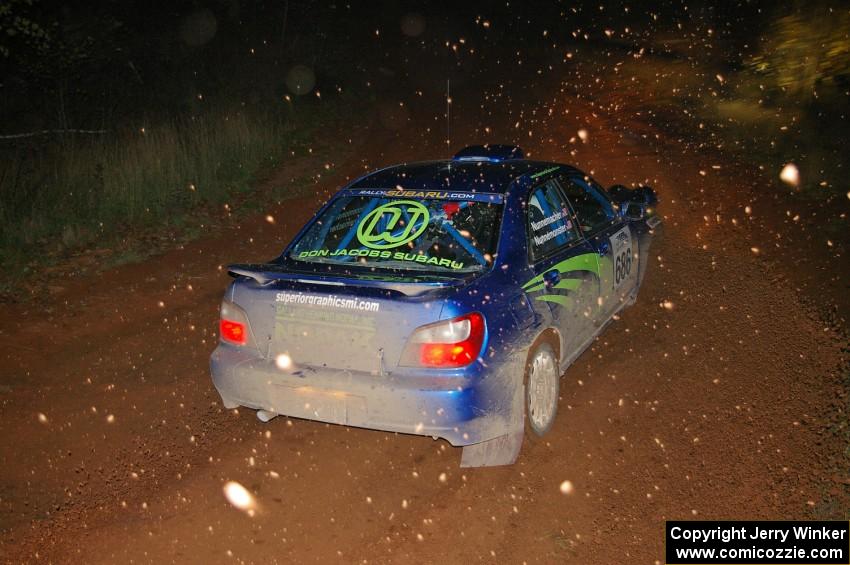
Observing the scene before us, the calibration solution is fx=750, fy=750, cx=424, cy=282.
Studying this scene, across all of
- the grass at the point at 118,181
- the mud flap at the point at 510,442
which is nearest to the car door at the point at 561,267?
the mud flap at the point at 510,442

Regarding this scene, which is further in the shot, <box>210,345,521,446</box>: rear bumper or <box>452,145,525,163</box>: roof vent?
<box>452,145,525,163</box>: roof vent

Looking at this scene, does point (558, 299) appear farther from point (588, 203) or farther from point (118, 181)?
point (118, 181)

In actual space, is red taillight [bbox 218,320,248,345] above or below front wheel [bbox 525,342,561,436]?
above

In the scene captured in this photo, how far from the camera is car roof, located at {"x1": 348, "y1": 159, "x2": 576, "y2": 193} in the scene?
489cm

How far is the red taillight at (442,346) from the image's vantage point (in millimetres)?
3865

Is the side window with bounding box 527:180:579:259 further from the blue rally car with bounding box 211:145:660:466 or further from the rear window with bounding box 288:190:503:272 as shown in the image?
the rear window with bounding box 288:190:503:272

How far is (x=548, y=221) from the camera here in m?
5.04

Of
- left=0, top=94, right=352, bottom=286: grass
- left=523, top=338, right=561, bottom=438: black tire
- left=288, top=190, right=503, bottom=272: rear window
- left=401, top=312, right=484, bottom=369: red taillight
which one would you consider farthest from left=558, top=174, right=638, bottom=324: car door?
left=0, top=94, right=352, bottom=286: grass

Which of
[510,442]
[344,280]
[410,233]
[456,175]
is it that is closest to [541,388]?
[510,442]

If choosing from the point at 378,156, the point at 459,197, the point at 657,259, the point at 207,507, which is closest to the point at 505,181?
the point at 459,197

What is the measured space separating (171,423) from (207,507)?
113 centimetres

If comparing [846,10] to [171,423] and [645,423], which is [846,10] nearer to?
[645,423]

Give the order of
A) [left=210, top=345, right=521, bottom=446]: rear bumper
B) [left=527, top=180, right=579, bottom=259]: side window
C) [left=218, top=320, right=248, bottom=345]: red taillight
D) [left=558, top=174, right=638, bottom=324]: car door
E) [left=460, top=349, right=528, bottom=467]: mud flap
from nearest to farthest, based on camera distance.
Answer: [left=210, top=345, right=521, bottom=446]: rear bumper
[left=460, top=349, right=528, bottom=467]: mud flap
[left=218, top=320, right=248, bottom=345]: red taillight
[left=527, top=180, right=579, bottom=259]: side window
[left=558, top=174, right=638, bottom=324]: car door

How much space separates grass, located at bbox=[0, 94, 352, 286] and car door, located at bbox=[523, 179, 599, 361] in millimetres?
5744
